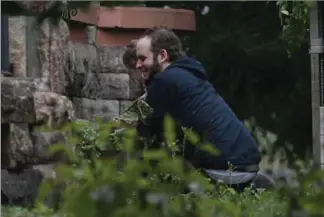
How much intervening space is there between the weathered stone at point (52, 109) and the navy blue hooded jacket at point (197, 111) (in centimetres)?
66

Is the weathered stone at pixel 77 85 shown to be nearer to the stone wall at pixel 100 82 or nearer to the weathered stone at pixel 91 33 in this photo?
the stone wall at pixel 100 82

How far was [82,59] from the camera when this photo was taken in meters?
5.34

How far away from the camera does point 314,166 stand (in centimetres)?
135

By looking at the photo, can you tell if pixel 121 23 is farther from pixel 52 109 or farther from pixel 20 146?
pixel 20 146

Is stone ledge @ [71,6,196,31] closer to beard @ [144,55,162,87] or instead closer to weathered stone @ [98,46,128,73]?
weathered stone @ [98,46,128,73]

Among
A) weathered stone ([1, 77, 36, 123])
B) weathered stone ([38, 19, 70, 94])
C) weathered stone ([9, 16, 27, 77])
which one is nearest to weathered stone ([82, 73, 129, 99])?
weathered stone ([38, 19, 70, 94])

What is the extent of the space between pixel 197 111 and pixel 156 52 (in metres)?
0.32

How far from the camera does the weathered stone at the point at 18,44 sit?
14.5ft

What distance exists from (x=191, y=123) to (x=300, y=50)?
22.0ft

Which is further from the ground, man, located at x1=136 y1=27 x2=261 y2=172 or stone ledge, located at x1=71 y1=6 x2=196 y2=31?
stone ledge, located at x1=71 y1=6 x2=196 y2=31

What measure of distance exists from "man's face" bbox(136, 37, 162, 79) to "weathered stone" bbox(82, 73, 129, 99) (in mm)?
1515

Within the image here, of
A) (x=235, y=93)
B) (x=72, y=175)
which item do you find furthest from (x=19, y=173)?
(x=235, y=93)

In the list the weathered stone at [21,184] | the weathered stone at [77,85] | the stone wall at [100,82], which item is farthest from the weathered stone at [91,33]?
the weathered stone at [21,184]

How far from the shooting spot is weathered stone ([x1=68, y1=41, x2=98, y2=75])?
16.4 feet
